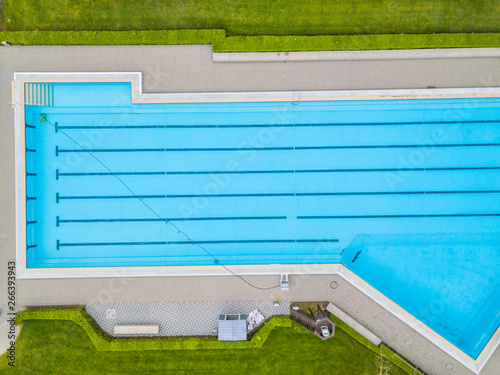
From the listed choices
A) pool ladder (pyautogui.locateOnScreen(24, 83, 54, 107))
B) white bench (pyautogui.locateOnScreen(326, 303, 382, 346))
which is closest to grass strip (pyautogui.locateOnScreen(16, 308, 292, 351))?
white bench (pyautogui.locateOnScreen(326, 303, 382, 346))

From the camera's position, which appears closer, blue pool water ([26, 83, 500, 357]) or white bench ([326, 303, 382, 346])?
white bench ([326, 303, 382, 346])

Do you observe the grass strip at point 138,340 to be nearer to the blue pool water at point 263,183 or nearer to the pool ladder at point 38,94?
the blue pool water at point 263,183

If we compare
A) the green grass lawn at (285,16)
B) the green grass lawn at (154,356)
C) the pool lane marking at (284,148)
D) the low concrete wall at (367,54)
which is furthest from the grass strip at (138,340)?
the green grass lawn at (285,16)

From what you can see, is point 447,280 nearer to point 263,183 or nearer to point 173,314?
point 263,183

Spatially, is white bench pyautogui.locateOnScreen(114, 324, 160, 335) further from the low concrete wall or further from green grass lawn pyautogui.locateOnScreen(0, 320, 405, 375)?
the low concrete wall

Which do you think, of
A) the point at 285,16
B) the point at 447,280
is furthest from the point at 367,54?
the point at 447,280

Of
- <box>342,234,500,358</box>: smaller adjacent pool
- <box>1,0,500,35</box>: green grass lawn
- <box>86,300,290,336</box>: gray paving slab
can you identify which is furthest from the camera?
<box>1,0,500,35</box>: green grass lawn
